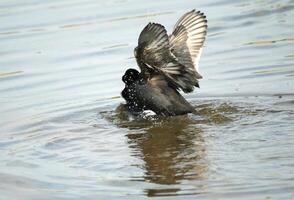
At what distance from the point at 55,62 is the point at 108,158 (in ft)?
14.6

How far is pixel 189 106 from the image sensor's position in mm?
8328

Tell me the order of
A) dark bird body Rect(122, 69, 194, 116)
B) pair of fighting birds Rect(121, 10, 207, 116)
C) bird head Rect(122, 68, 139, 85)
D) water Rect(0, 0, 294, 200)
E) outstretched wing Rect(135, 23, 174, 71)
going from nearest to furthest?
water Rect(0, 0, 294, 200)
outstretched wing Rect(135, 23, 174, 71)
pair of fighting birds Rect(121, 10, 207, 116)
dark bird body Rect(122, 69, 194, 116)
bird head Rect(122, 68, 139, 85)

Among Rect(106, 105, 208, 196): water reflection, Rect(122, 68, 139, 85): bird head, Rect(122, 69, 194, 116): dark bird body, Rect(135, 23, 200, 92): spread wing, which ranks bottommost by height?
Rect(106, 105, 208, 196): water reflection

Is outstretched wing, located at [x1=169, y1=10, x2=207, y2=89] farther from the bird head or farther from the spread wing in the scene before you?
the bird head

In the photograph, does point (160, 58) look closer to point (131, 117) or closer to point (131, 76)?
point (131, 76)

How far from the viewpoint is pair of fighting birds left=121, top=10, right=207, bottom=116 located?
7.86 m

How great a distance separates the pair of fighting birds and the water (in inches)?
7.7

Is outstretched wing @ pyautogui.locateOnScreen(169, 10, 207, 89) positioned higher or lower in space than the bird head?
higher

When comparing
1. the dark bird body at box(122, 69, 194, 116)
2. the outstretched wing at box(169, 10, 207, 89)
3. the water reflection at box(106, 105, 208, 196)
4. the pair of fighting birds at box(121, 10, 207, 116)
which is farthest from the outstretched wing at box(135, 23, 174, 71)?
the water reflection at box(106, 105, 208, 196)

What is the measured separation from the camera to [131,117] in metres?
8.57

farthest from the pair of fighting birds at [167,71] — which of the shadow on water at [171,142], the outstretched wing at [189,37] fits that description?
the shadow on water at [171,142]

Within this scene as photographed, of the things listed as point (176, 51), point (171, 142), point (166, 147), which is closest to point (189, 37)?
point (176, 51)

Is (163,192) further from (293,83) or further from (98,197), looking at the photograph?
(293,83)

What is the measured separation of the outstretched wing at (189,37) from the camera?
8.53m
